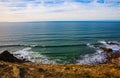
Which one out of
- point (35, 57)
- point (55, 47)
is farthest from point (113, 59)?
point (55, 47)

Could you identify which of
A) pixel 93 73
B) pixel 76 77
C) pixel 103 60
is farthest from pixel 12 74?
pixel 103 60

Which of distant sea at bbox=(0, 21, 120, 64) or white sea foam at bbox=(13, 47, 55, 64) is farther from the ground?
white sea foam at bbox=(13, 47, 55, 64)

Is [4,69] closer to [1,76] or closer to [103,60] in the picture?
[1,76]

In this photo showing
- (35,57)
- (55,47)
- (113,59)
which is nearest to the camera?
(113,59)

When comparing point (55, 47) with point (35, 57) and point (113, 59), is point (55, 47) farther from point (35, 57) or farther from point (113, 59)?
point (113, 59)

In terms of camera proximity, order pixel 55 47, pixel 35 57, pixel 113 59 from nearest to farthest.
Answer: pixel 113 59 < pixel 35 57 < pixel 55 47

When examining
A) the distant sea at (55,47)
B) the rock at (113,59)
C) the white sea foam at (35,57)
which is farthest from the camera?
the distant sea at (55,47)

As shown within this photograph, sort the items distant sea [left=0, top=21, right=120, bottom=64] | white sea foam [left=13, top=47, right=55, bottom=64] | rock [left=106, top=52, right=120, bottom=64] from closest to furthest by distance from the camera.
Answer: rock [left=106, top=52, right=120, bottom=64], white sea foam [left=13, top=47, right=55, bottom=64], distant sea [left=0, top=21, right=120, bottom=64]

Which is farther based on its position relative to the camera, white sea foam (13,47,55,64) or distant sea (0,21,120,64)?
distant sea (0,21,120,64)

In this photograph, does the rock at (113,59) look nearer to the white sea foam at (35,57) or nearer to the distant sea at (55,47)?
the distant sea at (55,47)

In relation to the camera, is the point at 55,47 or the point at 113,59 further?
the point at 55,47

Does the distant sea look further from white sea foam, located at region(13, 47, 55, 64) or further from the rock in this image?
the rock

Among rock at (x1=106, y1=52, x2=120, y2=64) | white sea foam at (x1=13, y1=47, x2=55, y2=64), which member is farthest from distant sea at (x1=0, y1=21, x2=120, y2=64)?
rock at (x1=106, y1=52, x2=120, y2=64)

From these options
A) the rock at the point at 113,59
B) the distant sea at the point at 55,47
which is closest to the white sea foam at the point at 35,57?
the distant sea at the point at 55,47
